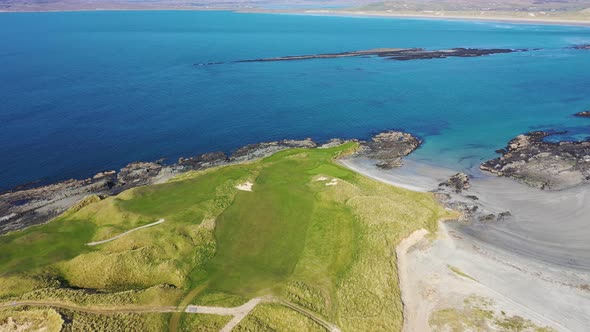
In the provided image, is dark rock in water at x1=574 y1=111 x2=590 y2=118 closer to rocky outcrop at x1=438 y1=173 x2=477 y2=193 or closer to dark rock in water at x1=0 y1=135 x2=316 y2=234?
rocky outcrop at x1=438 y1=173 x2=477 y2=193

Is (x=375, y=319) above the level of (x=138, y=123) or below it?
below

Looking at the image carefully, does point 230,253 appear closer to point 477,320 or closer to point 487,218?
point 477,320

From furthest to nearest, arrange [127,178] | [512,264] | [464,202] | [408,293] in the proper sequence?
[127,178] → [464,202] → [512,264] → [408,293]

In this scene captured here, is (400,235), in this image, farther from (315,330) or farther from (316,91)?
(316,91)

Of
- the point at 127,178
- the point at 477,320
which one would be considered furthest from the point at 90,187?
the point at 477,320

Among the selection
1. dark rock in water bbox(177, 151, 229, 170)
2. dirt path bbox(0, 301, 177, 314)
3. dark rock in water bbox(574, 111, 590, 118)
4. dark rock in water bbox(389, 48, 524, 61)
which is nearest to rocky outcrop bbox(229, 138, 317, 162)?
dark rock in water bbox(177, 151, 229, 170)

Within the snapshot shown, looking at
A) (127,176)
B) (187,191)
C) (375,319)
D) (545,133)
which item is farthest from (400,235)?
(545,133)
